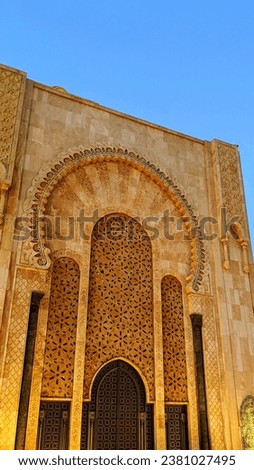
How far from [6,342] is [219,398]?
2.88m

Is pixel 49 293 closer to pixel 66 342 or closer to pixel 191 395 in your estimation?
pixel 66 342

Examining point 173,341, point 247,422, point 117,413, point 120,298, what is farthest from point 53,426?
point 247,422

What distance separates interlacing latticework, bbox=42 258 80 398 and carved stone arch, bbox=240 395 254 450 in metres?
2.35

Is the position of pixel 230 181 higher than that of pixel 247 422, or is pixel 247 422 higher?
pixel 230 181

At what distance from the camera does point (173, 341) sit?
4941mm

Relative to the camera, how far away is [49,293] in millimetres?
4430

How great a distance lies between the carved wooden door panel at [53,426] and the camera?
3.91 metres

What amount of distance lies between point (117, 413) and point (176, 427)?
817mm

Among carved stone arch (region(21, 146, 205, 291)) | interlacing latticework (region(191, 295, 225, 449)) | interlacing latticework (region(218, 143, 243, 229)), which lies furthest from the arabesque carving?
interlacing latticework (region(191, 295, 225, 449))

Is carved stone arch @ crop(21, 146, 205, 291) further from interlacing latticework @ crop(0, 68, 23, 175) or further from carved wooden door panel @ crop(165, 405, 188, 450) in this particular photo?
carved wooden door panel @ crop(165, 405, 188, 450)

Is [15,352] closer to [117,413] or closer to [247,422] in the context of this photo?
Result: [117,413]

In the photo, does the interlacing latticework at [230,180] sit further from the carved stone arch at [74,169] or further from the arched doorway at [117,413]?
the arched doorway at [117,413]

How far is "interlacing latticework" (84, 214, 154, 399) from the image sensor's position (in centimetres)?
454
